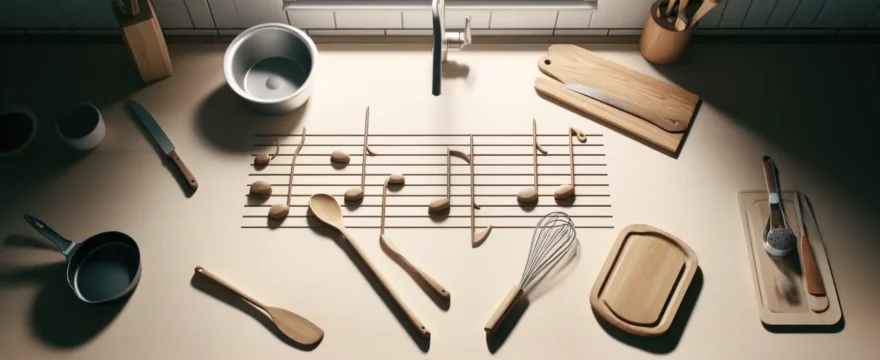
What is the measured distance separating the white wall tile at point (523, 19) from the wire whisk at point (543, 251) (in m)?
0.44

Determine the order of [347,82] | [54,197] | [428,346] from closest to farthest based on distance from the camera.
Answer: [428,346]
[54,197]
[347,82]

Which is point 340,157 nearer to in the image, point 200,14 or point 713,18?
point 200,14

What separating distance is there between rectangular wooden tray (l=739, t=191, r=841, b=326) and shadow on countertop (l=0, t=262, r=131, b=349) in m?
Result: 1.05

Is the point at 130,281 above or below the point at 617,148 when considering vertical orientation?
below

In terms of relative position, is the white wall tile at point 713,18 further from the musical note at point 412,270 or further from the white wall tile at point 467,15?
the musical note at point 412,270

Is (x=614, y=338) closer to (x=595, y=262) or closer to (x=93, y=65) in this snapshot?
(x=595, y=262)

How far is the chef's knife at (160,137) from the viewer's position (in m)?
1.29

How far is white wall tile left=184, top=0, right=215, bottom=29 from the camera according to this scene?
1429mm

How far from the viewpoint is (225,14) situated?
146cm

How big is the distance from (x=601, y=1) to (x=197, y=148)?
2.76 ft

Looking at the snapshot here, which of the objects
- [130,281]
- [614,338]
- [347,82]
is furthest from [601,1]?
[130,281]

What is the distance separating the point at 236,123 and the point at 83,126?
28 centimetres

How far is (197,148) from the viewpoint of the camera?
52.9 inches

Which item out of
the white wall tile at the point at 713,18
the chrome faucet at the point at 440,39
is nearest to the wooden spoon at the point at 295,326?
the chrome faucet at the point at 440,39
